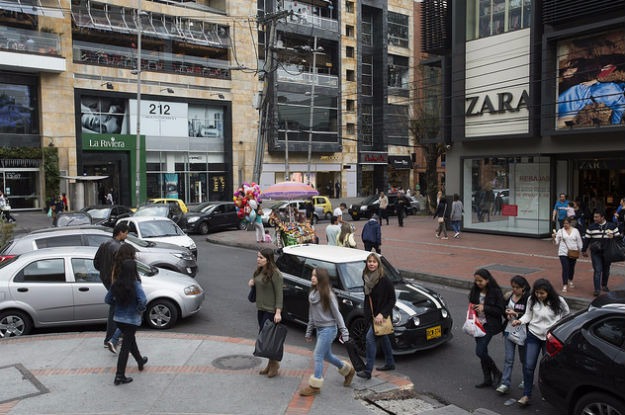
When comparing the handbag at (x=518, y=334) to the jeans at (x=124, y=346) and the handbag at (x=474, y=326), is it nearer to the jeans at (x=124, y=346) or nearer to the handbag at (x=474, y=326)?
the handbag at (x=474, y=326)

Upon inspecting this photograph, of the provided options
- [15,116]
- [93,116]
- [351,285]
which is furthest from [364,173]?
[351,285]

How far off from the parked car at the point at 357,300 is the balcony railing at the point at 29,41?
29.4 metres

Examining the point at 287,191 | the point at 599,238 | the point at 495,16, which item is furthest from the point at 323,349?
the point at 495,16

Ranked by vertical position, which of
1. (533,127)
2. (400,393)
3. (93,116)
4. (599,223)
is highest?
(93,116)

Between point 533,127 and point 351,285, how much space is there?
14.0m

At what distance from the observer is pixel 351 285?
8562 mm

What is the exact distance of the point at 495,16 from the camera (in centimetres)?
2130

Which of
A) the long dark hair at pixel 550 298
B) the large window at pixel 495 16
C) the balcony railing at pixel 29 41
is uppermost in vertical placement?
the balcony railing at pixel 29 41

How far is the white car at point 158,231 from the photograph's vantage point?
600 inches

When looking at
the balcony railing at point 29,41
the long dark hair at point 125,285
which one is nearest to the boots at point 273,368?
the long dark hair at point 125,285

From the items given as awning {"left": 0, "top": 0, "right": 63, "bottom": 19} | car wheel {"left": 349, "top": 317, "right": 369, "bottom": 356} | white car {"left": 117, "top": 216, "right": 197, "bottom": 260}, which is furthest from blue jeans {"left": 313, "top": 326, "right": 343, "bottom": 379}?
awning {"left": 0, "top": 0, "right": 63, "bottom": 19}

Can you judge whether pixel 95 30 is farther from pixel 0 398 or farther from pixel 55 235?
pixel 0 398

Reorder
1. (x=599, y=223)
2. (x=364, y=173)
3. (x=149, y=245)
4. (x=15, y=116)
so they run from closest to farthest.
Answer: (x=599, y=223), (x=149, y=245), (x=15, y=116), (x=364, y=173)

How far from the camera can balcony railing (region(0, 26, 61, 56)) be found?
3158 cm
